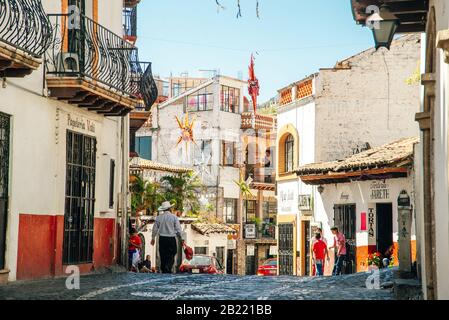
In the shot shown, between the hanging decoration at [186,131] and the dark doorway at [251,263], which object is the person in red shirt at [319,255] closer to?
the hanging decoration at [186,131]

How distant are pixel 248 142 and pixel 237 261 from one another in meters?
7.76

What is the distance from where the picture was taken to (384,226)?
94.4 ft

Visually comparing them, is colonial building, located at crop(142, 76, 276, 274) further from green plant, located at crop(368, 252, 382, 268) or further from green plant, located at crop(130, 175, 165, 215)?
green plant, located at crop(368, 252, 382, 268)

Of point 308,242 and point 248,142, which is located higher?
point 248,142

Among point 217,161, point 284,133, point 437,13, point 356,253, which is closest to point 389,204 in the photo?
point 356,253

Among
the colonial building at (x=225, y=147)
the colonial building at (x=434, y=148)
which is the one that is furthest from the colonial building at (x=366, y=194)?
the colonial building at (x=225, y=147)

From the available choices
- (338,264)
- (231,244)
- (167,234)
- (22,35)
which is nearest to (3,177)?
(22,35)

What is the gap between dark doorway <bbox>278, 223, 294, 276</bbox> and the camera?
1394 inches

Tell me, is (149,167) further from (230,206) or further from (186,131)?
(230,206)

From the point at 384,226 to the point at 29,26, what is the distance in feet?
53.5

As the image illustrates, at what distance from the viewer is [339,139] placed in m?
34.2

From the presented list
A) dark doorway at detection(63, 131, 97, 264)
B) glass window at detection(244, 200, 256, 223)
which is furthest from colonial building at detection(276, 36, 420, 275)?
glass window at detection(244, 200, 256, 223)

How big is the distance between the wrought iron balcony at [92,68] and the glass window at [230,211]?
3832cm
